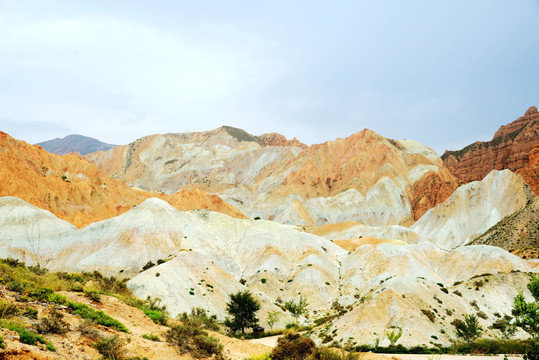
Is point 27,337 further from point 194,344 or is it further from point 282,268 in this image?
point 282,268

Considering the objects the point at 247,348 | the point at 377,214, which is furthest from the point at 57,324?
the point at 377,214

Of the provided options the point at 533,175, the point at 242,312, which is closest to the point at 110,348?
the point at 242,312

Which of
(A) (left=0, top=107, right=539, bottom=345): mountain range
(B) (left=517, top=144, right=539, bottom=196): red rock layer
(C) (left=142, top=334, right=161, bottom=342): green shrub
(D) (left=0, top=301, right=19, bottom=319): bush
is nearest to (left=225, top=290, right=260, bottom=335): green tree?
(A) (left=0, top=107, right=539, bottom=345): mountain range

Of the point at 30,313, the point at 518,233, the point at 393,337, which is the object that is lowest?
the point at 393,337

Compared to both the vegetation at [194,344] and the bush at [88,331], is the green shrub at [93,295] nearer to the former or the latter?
the vegetation at [194,344]

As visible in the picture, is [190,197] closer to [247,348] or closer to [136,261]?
[136,261]

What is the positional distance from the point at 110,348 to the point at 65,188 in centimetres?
11831

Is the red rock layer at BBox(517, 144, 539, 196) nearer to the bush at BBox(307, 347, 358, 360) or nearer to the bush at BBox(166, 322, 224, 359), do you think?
the bush at BBox(307, 347, 358, 360)

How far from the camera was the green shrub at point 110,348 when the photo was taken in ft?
50.4

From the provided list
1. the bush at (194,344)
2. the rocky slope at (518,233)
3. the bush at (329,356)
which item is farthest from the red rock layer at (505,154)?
the bush at (194,344)

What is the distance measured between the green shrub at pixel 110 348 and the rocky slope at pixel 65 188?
94.4 meters

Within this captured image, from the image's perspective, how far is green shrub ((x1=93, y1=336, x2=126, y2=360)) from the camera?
50.4 ft

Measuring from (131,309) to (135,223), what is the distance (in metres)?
58.1

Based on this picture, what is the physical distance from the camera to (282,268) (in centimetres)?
7806
